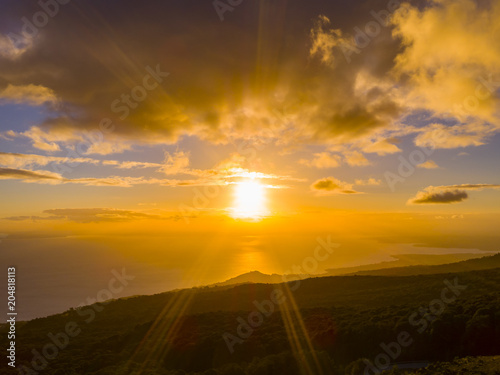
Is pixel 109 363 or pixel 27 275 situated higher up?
pixel 27 275

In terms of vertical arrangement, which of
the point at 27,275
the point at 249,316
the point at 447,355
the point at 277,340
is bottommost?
the point at 447,355

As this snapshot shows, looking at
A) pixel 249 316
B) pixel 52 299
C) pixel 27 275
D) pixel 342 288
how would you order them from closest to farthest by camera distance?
pixel 249 316 → pixel 342 288 → pixel 52 299 → pixel 27 275

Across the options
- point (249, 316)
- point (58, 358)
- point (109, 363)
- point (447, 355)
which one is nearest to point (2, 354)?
point (58, 358)

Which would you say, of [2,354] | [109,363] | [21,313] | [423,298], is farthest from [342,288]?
[21,313]

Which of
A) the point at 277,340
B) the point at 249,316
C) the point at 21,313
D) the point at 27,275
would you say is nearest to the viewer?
the point at 277,340

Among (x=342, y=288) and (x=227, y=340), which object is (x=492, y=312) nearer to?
(x=227, y=340)

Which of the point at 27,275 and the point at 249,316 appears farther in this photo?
the point at 27,275
